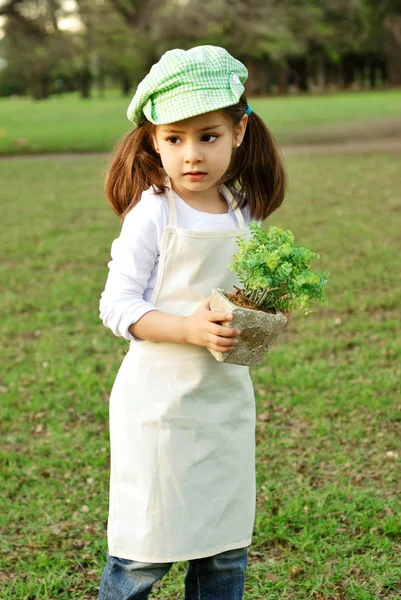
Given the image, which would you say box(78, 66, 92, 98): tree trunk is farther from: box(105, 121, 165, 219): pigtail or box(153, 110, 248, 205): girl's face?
box(153, 110, 248, 205): girl's face

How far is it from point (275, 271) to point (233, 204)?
39 cm

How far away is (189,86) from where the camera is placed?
200cm

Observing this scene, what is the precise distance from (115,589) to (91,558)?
877 mm

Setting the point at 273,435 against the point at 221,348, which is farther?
the point at 273,435

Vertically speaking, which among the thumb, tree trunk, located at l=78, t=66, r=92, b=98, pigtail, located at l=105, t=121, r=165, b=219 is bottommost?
tree trunk, located at l=78, t=66, r=92, b=98

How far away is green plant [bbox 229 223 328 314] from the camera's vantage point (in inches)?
75.6

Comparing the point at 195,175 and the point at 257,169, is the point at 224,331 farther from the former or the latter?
the point at 257,169

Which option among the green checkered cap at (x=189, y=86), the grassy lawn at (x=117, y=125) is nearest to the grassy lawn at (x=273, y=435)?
the green checkered cap at (x=189, y=86)

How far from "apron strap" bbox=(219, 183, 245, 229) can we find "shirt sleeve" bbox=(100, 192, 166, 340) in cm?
23

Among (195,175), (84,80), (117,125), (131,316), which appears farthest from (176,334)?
(84,80)

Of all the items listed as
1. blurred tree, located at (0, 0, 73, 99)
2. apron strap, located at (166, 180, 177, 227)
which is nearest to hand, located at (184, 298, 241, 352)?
apron strap, located at (166, 180, 177, 227)

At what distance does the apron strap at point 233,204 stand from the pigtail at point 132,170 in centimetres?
19

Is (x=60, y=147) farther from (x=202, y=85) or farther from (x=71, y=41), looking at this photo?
(x=202, y=85)

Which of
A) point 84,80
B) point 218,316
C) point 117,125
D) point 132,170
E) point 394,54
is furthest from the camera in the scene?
point 84,80
